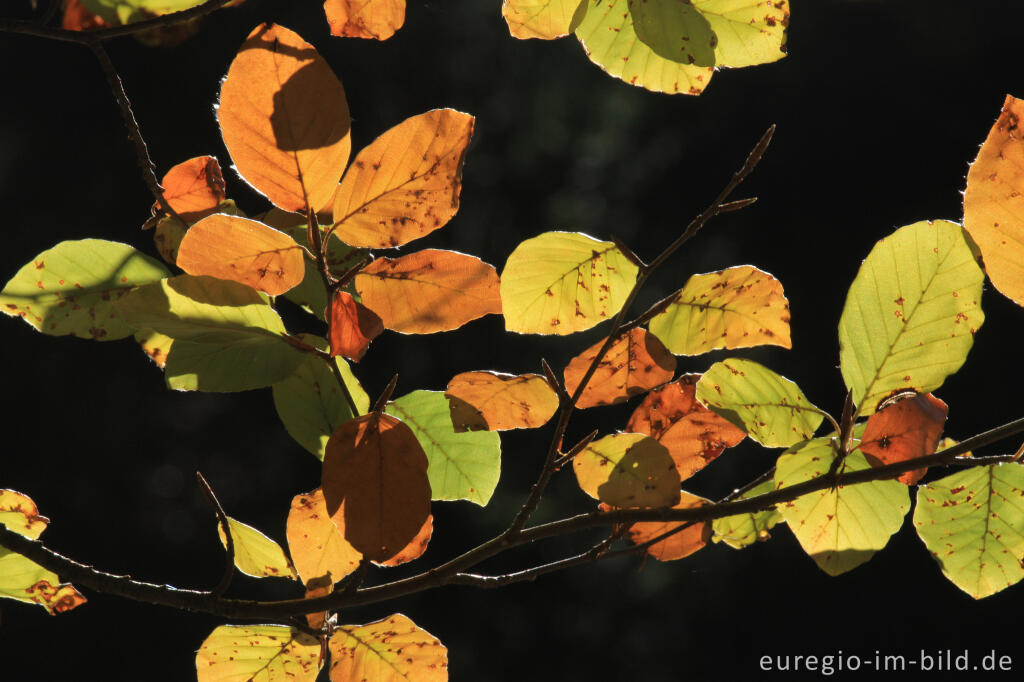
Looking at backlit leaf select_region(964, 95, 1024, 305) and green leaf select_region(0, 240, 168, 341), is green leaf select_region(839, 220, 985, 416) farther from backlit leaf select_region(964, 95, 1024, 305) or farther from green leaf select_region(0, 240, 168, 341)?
green leaf select_region(0, 240, 168, 341)

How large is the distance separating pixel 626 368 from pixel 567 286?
0.04 metres

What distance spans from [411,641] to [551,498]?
1.59m

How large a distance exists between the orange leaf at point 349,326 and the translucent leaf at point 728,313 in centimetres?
11

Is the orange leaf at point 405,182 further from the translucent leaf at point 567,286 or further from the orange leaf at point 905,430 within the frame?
the orange leaf at point 905,430

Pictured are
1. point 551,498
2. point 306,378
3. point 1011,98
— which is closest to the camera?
point 1011,98

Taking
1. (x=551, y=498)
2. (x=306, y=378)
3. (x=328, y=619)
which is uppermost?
(x=306, y=378)

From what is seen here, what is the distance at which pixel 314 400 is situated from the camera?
0.35m

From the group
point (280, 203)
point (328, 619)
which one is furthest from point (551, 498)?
point (280, 203)

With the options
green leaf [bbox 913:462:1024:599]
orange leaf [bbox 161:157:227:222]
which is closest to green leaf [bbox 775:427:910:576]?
green leaf [bbox 913:462:1024:599]

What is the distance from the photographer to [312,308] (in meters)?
0.35

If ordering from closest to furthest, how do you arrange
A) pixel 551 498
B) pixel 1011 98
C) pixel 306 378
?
pixel 1011 98 < pixel 306 378 < pixel 551 498

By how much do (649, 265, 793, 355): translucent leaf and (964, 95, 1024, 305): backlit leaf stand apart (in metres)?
0.07

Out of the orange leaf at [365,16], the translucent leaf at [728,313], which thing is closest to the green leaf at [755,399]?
the translucent leaf at [728,313]

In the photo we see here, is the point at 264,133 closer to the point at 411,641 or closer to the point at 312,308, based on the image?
the point at 312,308
